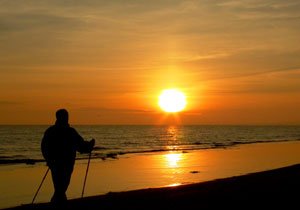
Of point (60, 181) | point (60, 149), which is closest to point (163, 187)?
point (60, 181)

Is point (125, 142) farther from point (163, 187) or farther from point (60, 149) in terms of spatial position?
point (60, 149)

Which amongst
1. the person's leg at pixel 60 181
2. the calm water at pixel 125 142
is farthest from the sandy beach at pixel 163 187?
the calm water at pixel 125 142

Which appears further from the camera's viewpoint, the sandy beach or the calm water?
the calm water

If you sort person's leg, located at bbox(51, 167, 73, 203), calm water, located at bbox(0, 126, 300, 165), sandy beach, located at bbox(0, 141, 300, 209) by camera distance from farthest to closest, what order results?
calm water, located at bbox(0, 126, 300, 165) < sandy beach, located at bbox(0, 141, 300, 209) < person's leg, located at bbox(51, 167, 73, 203)

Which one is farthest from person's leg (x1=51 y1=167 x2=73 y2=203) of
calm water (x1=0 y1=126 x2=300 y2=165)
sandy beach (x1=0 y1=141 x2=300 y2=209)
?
calm water (x1=0 y1=126 x2=300 y2=165)

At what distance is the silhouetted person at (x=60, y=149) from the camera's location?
21.7 ft

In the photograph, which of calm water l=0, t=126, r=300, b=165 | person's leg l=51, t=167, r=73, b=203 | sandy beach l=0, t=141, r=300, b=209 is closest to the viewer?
person's leg l=51, t=167, r=73, b=203

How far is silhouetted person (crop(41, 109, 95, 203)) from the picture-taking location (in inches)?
261

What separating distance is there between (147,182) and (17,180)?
6031mm

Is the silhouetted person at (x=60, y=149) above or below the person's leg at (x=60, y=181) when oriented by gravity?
above

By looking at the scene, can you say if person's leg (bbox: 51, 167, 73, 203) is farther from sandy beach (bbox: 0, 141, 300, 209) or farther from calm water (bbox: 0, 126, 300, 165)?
calm water (bbox: 0, 126, 300, 165)

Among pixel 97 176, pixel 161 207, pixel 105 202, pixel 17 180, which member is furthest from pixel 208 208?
pixel 17 180

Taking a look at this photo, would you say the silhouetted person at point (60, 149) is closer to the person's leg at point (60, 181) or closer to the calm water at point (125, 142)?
the person's leg at point (60, 181)

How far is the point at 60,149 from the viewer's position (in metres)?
6.66
